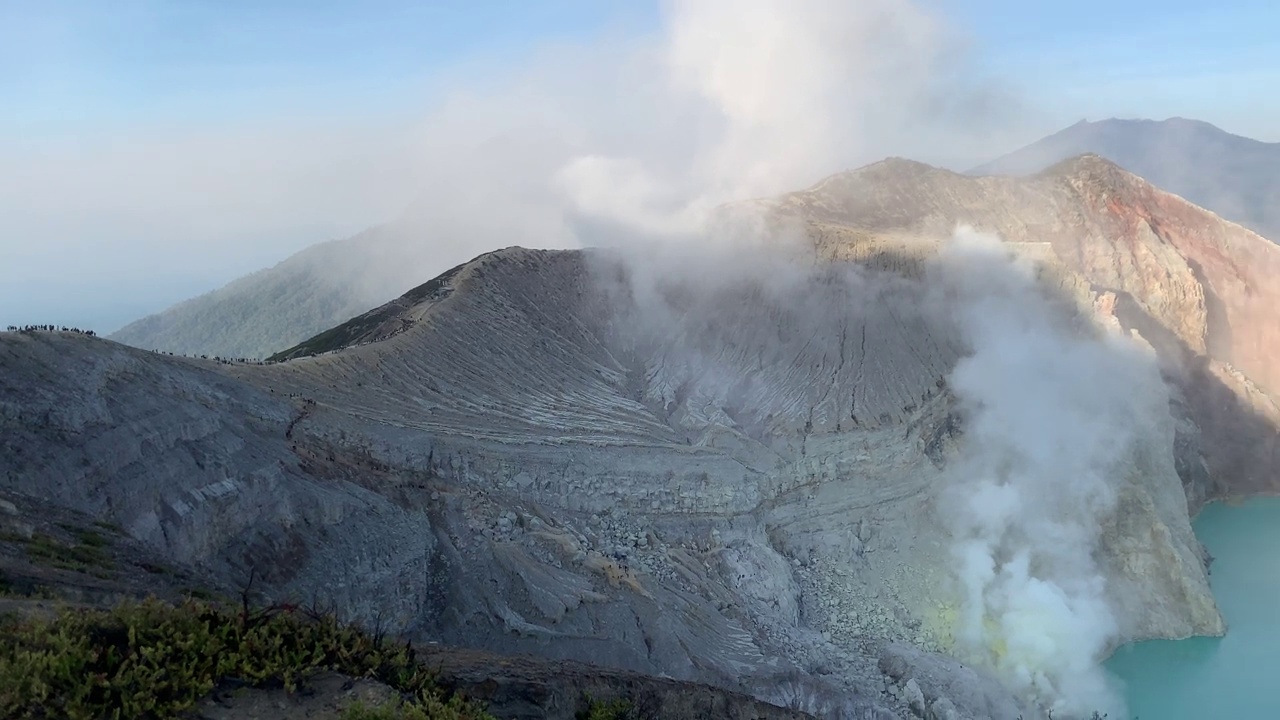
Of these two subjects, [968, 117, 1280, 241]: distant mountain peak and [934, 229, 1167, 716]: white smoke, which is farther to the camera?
[968, 117, 1280, 241]: distant mountain peak

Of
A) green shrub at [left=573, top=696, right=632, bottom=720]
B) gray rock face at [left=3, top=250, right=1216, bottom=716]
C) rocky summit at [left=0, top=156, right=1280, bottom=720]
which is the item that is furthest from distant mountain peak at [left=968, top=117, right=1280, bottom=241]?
green shrub at [left=573, top=696, right=632, bottom=720]

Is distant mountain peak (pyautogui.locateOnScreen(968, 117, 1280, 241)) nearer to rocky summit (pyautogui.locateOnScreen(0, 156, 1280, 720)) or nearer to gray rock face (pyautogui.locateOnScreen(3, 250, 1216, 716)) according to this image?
rocky summit (pyautogui.locateOnScreen(0, 156, 1280, 720))

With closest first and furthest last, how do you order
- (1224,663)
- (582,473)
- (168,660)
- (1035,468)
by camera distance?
(168,660) < (582,473) < (1224,663) < (1035,468)

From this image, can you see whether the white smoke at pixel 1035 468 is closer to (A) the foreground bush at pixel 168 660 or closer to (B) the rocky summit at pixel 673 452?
(B) the rocky summit at pixel 673 452

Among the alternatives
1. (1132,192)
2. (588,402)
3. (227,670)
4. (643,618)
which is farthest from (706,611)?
(1132,192)

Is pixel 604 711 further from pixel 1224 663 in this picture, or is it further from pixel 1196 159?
pixel 1196 159

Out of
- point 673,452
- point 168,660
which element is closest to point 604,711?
point 168,660
